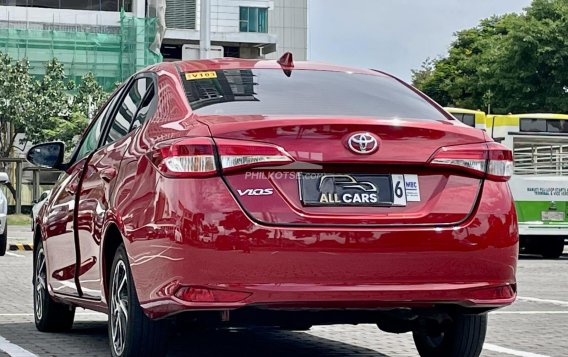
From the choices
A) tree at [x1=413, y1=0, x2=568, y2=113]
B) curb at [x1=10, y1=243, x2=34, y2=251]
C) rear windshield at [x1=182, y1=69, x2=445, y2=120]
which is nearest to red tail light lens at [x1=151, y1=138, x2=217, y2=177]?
rear windshield at [x1=182, y1=69, x2=445, y2=120]

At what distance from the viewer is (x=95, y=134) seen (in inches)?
347

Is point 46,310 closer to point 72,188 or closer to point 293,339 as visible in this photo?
point 72,188

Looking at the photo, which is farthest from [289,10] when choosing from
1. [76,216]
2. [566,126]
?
[76,216]

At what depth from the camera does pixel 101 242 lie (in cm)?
751

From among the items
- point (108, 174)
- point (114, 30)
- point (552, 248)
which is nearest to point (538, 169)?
point (552, 248)

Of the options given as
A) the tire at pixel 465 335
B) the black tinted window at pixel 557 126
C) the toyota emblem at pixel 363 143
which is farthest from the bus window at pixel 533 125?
the toyota emblem at pixel 363 143

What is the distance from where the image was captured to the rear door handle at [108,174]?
7457 mm

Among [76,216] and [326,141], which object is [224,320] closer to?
[326,141]

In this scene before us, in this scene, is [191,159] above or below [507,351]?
above

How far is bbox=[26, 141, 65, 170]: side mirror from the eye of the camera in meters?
9.26

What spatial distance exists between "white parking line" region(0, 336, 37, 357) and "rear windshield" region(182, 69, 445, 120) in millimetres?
2046

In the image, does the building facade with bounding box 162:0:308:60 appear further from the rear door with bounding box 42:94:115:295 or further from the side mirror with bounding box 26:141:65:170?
the rear door with bounding box 42:94:115:295

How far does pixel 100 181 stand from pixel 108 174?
215 millimetres

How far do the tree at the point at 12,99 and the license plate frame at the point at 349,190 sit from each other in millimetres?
53088
